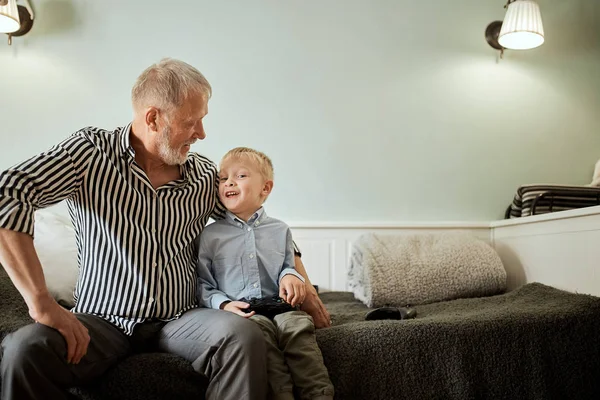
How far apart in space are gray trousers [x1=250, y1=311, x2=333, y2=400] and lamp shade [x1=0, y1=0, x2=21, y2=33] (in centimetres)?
159

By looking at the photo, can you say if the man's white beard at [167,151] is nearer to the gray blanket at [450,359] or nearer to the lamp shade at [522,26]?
the gray blanket at [450,359]

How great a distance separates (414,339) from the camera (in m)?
1.38

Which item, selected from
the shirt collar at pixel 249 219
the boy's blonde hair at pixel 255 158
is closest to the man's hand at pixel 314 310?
the shirt collar at pixel 249 219

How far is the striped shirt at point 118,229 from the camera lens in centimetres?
130

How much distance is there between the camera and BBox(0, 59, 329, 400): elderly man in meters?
1.12

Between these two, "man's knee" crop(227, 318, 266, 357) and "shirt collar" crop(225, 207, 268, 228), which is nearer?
"man's knee" crop(227, 318, 266, 357)

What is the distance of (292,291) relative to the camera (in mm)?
1430

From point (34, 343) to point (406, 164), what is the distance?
5.61ft

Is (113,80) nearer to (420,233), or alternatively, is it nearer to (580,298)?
(420,233)

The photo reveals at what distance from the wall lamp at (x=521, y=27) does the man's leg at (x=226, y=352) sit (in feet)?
5.70

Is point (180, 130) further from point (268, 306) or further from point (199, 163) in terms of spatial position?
point (268, 306)

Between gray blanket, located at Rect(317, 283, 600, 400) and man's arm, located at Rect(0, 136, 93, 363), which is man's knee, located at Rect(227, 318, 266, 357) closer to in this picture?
gray blanket, located at Rect(317, 283, 600, 400)

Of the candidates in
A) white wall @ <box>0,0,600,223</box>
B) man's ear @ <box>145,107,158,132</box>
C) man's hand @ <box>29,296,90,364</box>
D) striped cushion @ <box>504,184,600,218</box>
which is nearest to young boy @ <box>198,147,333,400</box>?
man's ear @ <box>145,107,158,132</box>

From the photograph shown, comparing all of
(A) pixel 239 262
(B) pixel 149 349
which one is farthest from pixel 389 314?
(B) pixel 149 349
